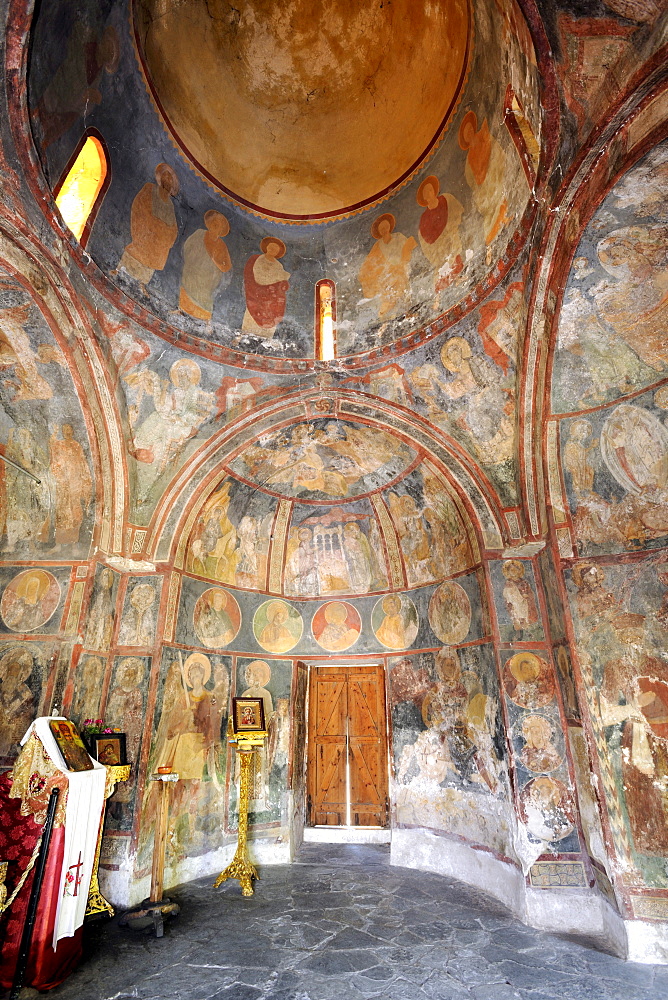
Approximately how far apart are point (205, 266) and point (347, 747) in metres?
11.1

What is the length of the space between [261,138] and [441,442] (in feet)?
23.6

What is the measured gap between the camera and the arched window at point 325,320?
35.3 feet

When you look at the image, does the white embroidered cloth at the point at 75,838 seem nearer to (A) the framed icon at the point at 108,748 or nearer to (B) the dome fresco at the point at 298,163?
(A) the framed icon at the point at 108,748

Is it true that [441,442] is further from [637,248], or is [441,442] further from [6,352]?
[6,352]

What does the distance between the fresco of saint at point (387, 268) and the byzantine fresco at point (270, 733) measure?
7.91 metres

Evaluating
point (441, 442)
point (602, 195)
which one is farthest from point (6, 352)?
point (602, 195)

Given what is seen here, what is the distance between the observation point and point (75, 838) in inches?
247

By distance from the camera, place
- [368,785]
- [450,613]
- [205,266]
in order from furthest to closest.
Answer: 1. [368,785]
2. [450,613]
3. [205,266]

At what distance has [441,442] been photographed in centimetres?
1012

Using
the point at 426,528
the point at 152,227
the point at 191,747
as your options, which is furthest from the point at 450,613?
the point at 152,227

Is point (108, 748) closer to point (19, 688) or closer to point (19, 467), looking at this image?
point (19, 688)

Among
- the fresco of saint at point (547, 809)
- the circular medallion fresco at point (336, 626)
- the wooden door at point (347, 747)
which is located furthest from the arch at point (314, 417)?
the wooden door at point (347, 747)

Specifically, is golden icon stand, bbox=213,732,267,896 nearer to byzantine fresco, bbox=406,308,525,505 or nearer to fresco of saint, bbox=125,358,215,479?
fresco of saint, bbox=125,358,215,479

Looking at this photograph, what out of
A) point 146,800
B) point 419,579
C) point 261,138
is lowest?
point 146,800
